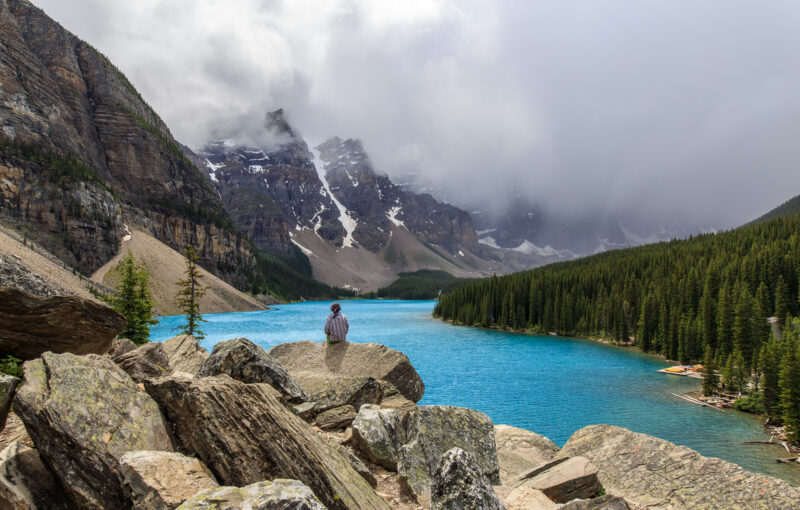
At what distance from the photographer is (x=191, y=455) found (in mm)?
5371

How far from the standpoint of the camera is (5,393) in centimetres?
565

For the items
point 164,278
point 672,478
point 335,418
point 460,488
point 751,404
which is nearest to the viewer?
point 460,488

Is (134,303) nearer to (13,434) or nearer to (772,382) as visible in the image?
(13,434)

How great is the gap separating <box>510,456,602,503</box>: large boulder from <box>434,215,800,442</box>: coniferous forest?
22.9 meters

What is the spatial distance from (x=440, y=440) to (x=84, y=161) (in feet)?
563

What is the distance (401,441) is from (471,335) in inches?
3180

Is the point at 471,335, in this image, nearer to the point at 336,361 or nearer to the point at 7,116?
the point at 336,361

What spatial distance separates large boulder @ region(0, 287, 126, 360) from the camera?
8266mm

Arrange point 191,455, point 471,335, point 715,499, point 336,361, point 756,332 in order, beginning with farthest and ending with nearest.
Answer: point 471,335 → point 756,332 → point 336,361 → point 715,499 → point 191,455

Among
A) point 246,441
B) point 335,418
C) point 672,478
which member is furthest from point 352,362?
point 672,478

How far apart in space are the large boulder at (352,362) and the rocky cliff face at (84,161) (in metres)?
124

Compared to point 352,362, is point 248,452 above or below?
above

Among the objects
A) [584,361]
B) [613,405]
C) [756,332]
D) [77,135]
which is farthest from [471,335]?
[77,135]

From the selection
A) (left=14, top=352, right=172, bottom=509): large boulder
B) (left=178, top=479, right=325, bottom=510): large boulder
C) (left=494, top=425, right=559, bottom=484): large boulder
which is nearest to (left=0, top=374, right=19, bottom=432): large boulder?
(left=14, top=352, right=172, bottom=509): large boulder
